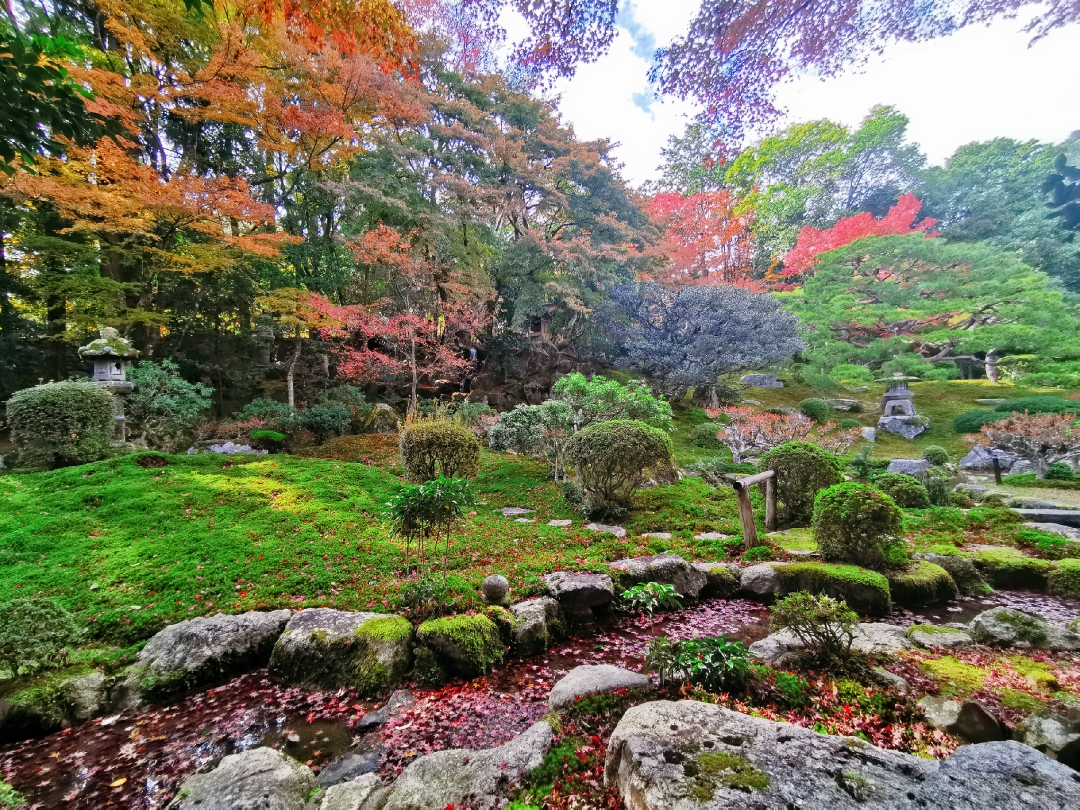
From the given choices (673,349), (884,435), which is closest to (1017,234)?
(884,435)

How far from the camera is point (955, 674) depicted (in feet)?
9.00

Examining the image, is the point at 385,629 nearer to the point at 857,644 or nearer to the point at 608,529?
the point at 608,529

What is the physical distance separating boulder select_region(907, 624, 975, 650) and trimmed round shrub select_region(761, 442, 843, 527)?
247 cm

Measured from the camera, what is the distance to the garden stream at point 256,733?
225 cm

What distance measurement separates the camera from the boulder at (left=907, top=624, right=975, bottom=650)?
3197mm

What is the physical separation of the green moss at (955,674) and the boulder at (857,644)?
0.24m

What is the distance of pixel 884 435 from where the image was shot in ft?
41.6

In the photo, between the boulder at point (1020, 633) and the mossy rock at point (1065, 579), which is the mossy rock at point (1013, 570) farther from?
the boulder at point (1020, 633)

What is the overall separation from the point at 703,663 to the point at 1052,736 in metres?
1.63

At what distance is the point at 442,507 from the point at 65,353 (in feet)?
42.5

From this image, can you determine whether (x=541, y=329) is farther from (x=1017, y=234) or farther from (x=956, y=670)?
(x=1017, y=234)

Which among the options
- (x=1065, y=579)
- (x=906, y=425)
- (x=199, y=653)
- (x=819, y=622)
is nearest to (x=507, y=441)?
(x=199, y=653)

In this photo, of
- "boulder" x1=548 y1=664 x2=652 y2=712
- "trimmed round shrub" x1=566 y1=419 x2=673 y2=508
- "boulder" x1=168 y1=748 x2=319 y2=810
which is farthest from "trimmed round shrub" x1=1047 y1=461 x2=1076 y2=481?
"boulder" x1=168 y1=748 x2=319 y2=810

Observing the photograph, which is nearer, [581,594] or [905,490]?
[581,594]
